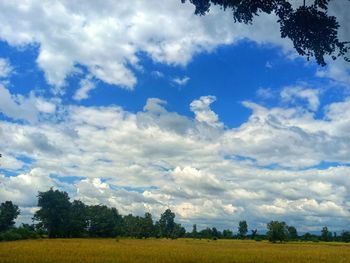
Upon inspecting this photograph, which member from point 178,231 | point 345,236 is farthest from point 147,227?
point 345,236

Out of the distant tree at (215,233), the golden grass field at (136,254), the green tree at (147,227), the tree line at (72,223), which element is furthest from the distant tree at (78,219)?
the distant tree at (215,233)

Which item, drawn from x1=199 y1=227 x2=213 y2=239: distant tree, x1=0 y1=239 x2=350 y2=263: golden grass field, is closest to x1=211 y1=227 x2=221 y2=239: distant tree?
x1=199 y1=227 x2=213 y2=239: distant tree

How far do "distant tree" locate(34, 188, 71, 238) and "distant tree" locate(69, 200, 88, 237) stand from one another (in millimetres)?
1541

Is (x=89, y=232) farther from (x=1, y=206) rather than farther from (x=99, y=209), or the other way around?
(x=1, y=206)

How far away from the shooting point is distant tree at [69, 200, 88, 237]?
113m

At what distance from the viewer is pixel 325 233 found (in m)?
195

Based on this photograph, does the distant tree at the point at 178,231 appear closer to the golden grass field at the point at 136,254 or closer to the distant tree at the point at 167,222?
the distant tree at the point at 167,222

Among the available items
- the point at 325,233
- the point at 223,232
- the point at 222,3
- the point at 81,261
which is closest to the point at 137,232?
the point at 223,232

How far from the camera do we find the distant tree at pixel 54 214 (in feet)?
357

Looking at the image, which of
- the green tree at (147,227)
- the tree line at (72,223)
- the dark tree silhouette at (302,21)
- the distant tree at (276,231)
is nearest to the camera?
the dark tree silhouette at (302,21)

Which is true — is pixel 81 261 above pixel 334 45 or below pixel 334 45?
below

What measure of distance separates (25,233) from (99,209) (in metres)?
34.3

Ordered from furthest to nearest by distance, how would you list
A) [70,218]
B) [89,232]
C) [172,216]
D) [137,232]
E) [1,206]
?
[172,216] → [137,232] → [1,206] → [89,232] → [70,218]

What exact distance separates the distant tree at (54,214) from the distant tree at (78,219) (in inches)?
60.7
